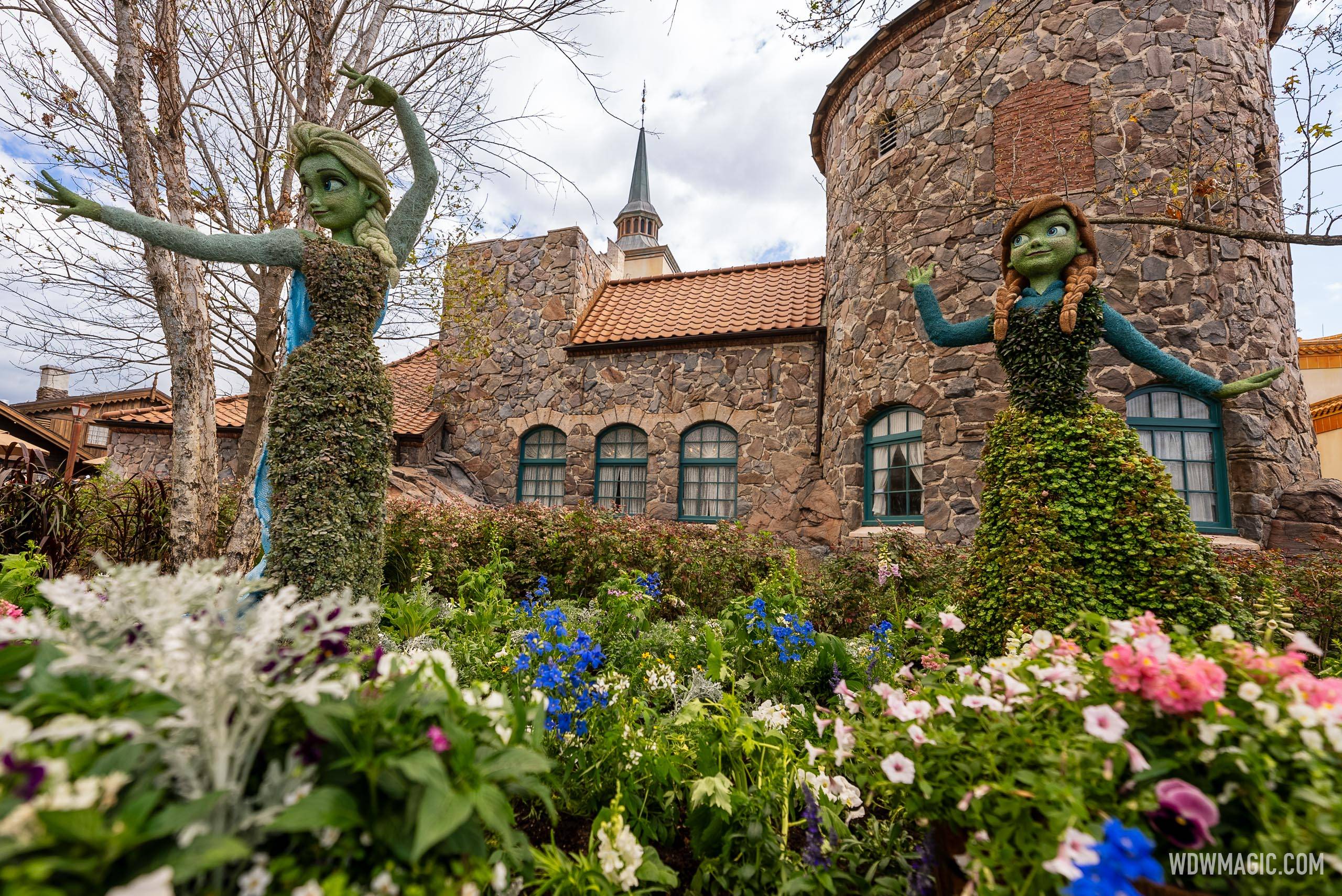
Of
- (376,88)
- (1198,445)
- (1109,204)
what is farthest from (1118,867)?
(1109,204)

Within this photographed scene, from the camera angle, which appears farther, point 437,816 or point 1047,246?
point 1047,246

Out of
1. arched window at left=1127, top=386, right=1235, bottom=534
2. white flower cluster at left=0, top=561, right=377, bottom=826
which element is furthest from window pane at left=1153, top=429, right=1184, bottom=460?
white flower cluster at left=0, top=561, right=377, bottom=826

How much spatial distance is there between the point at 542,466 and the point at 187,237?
8504 millimetres

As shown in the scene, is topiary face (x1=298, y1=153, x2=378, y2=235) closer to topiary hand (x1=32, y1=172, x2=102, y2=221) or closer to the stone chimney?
topiary hand (x1=32, y1=172, x2=102, y2=221)

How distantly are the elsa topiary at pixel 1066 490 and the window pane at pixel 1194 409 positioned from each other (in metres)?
3.67

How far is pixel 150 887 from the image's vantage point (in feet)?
2.29

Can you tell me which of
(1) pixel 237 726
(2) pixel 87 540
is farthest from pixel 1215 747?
(2) pixel 87 540

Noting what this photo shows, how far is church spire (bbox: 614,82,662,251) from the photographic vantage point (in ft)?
126

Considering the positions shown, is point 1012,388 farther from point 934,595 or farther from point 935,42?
point 935,42

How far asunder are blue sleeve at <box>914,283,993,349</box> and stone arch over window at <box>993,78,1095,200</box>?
3931 millimetres

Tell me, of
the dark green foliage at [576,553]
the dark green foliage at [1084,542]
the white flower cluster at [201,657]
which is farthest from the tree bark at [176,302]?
the dark green foliage at [1084,542]

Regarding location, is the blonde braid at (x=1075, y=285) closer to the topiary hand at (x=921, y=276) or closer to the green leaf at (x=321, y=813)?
the topiary hand at (x=921, y=276)

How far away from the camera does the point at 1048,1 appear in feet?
23.0

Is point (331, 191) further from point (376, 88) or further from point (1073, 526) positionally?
point (1073, 526)
